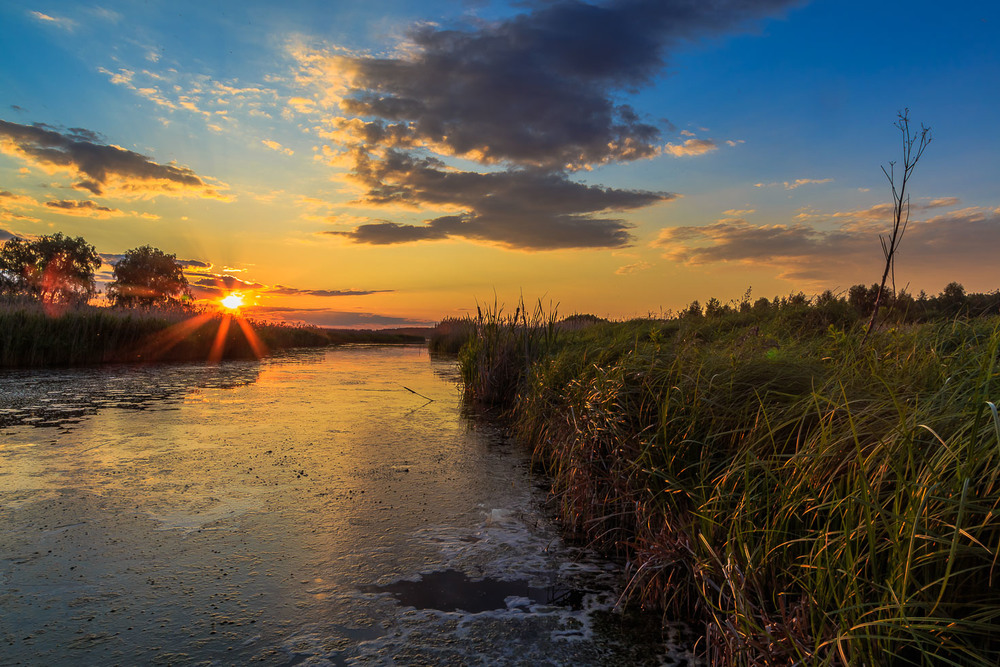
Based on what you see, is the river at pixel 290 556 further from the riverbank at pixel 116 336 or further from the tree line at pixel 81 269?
the tree line at pixel 81 269

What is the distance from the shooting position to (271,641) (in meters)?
2.22

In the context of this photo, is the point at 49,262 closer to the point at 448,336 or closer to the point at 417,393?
the point at 448,336

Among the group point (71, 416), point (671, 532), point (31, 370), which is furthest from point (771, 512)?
point (31, 370)

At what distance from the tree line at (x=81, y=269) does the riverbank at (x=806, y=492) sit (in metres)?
37.2

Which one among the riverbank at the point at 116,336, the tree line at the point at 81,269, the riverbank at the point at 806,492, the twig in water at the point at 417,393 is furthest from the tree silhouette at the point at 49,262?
the riverbank at the point at 806,492

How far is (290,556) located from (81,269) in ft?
160

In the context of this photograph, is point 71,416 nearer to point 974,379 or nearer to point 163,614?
point 163,614

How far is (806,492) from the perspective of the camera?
2111 mm

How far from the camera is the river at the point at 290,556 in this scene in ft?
7.27

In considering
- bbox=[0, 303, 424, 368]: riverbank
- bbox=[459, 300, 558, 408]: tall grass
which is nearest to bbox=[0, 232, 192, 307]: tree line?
bbox=[0, 303, 424, 368]: riverbank

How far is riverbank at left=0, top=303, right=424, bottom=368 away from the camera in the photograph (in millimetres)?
12438

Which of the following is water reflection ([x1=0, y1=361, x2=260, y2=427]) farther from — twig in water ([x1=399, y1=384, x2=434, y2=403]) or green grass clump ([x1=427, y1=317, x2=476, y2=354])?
green grass clump ([x1=427, y1=317, x2=476, y2=354])

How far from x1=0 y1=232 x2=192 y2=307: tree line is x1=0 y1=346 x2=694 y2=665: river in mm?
33857

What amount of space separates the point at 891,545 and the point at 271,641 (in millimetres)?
2324
